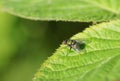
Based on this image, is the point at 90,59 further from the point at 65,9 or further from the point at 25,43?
the point at 25,43

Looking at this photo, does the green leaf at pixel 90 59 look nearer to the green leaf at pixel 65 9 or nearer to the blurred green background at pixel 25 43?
the green leaf at pixel 65 9

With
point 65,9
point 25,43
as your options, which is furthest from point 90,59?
point 25,43

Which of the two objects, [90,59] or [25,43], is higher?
[90,59]

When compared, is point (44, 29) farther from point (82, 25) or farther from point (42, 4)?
point (42, 4)

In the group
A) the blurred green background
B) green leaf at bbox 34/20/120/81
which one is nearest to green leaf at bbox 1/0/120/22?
green leaf at bbox 34/20/120/81

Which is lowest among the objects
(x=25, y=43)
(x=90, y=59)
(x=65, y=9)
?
(x=25, y=43)

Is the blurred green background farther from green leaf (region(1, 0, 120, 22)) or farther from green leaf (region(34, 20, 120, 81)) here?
green leaf (region(34, 20, 120, 81))

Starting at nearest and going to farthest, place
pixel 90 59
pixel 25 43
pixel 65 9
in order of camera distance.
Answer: pixel 90 59 < pixel 65 9 < pixel 25 43

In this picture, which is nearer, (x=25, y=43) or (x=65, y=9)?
(x=65, y=9)
